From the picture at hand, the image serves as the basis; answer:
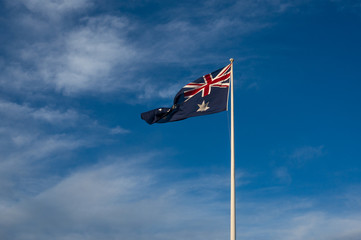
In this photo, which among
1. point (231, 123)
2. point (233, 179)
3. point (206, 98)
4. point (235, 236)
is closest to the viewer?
point (235, 236)

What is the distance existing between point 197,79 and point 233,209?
10.9m

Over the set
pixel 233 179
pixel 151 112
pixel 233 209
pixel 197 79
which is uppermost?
pixel 197 79

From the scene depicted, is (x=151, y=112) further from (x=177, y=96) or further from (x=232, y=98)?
(x=232, y=98)

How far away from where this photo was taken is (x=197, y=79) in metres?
32.1

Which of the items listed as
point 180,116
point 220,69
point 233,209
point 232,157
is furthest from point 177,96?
point 233,209

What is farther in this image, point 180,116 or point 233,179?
point 180,116

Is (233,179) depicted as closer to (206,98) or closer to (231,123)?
(231,123)

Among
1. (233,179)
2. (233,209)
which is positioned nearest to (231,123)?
(233,179)

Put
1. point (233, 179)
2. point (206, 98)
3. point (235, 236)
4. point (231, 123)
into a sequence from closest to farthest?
point (235, 236) → point (233, 179) → point (231, 123) → point (206, 98)

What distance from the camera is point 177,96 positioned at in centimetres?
3206

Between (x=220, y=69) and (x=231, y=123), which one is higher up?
(x=220, y=69)

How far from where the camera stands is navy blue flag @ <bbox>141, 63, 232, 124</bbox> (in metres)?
30.5

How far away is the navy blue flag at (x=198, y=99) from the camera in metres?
30.5

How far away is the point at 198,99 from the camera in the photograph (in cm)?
3128
